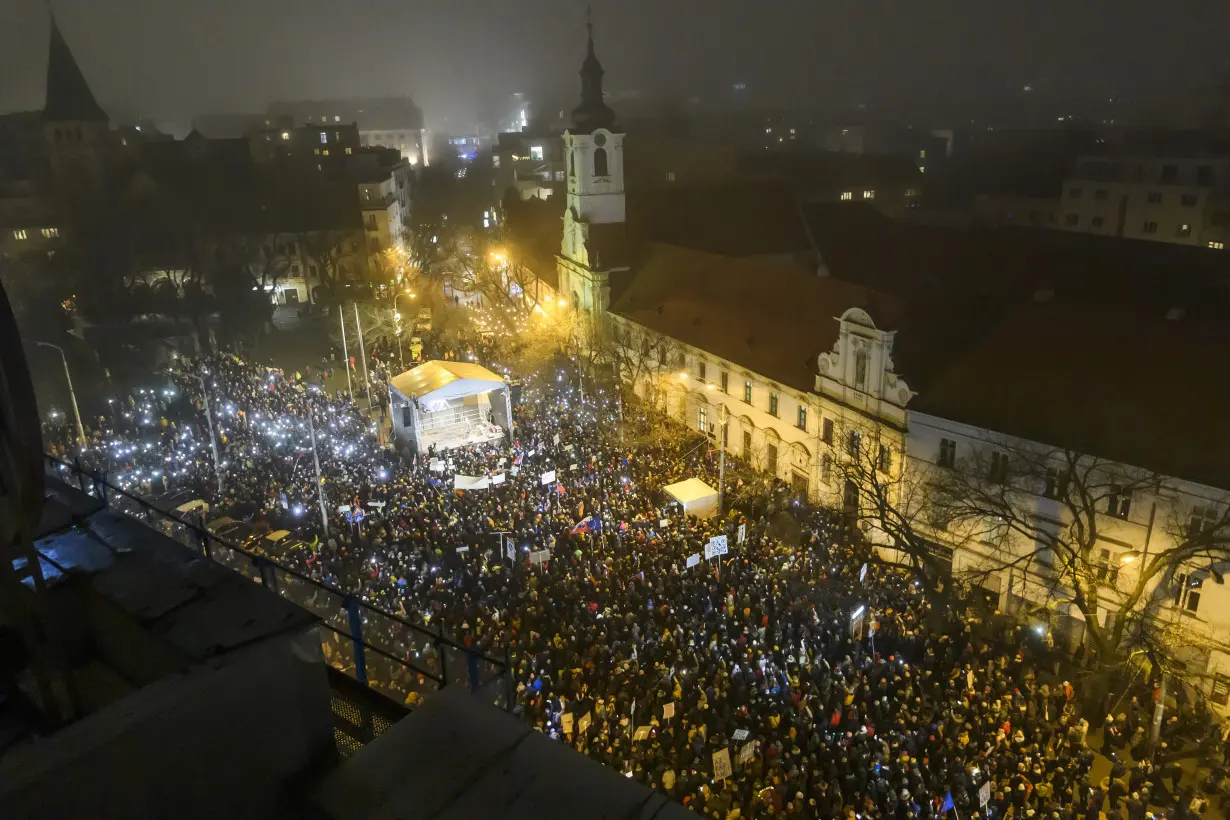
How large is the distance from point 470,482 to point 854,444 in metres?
12.8

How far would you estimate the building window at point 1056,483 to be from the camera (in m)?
19.5

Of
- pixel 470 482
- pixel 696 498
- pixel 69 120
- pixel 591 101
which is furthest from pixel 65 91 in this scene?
pixel 696 498

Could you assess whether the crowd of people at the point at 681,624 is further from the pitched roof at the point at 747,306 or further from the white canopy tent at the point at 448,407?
the pitched roof at the point at 747,306

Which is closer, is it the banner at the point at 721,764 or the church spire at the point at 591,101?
the banner at the point at 721,764

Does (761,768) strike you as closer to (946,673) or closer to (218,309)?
(946,673)

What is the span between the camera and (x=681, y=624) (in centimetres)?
1811

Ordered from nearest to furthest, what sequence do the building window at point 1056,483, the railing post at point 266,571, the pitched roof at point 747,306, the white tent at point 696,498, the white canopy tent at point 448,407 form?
the railing post at point 266,571
the building window at point 1056,483
the white tent at point 696,498
the white canopy tent at point 448,407
the pitched roof at point 747,306

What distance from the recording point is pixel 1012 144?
266 feet

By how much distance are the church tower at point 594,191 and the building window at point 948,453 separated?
904 inches

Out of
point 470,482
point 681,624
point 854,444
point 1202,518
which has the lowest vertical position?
point 681,624

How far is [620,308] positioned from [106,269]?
33.9 metres

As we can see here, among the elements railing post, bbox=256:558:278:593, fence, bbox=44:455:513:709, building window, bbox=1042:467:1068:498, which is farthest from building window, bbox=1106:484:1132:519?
railing post, bbox=256:558:278:593

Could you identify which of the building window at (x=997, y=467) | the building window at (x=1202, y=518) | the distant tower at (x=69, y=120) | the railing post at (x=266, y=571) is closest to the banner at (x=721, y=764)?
the railing post at (x=266, y=571)

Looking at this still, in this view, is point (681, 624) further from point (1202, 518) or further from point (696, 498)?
point (1202, 518)
